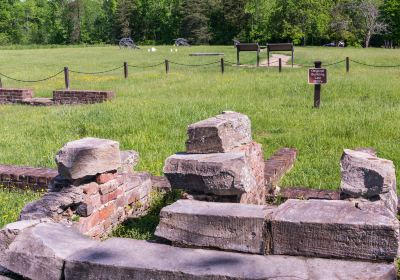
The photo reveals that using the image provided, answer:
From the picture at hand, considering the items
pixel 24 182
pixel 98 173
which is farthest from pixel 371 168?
pixel 24 182

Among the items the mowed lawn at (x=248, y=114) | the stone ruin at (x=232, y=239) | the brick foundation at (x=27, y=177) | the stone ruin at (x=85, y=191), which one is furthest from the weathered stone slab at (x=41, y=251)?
the mowed lawn at (x=248, y=114)

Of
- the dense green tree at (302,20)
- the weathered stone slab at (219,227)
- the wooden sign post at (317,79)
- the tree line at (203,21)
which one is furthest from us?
the tree line at (203,21)

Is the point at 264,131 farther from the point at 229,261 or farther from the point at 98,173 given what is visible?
the point at 229,261

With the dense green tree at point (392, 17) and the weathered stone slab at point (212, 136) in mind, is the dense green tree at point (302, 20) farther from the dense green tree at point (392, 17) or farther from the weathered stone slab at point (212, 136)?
the weathered stone slab at point (212, 136)

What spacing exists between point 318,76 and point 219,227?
955cm

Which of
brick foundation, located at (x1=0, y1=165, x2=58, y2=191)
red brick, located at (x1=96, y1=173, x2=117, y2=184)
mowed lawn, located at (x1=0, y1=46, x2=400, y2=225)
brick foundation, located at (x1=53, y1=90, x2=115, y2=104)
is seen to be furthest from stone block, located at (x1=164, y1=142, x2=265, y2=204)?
brick foundation, located at (x1=53, y1=90, x2=115, y2=104)

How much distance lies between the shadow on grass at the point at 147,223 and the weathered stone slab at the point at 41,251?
130cm

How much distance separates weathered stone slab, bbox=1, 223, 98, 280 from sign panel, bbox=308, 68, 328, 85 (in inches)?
375

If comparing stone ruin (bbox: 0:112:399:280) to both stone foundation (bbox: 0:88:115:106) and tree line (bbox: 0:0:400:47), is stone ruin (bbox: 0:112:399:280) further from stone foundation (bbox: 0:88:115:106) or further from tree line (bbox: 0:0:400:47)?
tree line (bbox: 0:0:400:47)

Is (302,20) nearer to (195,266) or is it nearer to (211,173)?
(211,173)

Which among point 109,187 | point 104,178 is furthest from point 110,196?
point 104,178

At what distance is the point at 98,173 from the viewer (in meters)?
4.93

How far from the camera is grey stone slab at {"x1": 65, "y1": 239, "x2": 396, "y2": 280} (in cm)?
295

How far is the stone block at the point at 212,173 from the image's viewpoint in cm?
423
